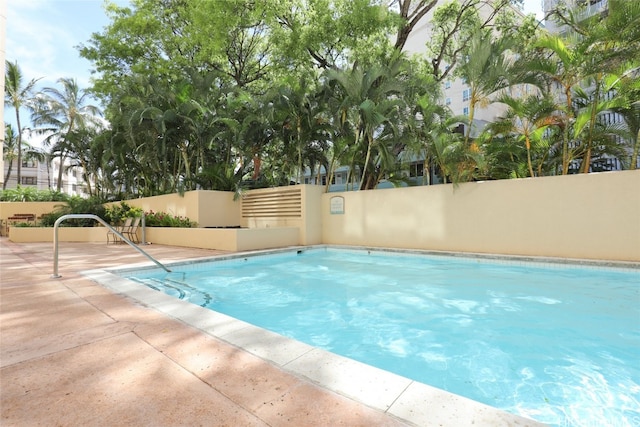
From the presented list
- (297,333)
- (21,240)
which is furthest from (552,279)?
(21,240)

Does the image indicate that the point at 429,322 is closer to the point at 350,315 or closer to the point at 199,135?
the point at 350,315

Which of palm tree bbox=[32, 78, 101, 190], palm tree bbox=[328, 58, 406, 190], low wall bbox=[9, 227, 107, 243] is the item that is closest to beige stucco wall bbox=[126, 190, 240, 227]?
low wall bbox=[9, 227, 107, 243]

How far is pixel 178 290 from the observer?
17.1 feet

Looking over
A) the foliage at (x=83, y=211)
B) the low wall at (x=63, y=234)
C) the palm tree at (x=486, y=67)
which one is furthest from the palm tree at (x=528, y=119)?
the foliage at (x=83, y=211)

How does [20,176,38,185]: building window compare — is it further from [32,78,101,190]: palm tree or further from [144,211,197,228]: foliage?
[144,211,197,228]: foliage

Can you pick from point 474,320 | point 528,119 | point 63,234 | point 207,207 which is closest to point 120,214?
point 63,234

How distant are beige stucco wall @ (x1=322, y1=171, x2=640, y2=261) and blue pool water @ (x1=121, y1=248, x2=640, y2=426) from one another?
655 mm

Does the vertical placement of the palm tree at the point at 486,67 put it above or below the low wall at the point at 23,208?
above

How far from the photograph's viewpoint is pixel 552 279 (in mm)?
5852

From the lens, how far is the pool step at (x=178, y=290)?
480 centimetres

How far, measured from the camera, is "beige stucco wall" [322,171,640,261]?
21.0 ft

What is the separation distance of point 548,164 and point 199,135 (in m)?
11.1

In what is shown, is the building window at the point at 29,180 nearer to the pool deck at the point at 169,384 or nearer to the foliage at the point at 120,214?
the foliage at the point at 120,214

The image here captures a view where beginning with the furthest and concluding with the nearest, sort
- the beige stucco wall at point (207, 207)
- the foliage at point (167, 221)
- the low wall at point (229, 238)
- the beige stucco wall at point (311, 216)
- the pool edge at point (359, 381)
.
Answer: the beige stucco wall at point (207, 207), the foliage at point (167, 221), the beige stucco wall at point (311, 216), the low wall at point (229, 238), the pool edge at point (359, 381)
